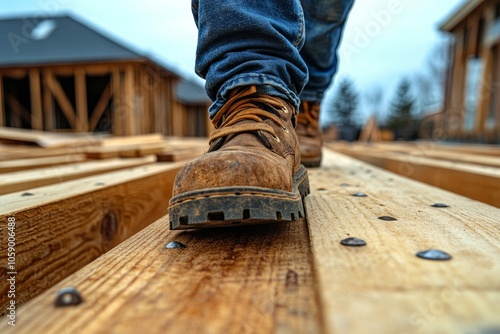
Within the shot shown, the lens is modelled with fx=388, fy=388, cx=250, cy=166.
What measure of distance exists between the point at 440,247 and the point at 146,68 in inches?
392

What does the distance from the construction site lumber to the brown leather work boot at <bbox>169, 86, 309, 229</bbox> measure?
5cm

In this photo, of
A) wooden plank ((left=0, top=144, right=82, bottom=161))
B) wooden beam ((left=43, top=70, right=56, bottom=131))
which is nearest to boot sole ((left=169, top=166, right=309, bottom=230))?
wooden plank ((left=0, top=144, right=82, bottom=161))

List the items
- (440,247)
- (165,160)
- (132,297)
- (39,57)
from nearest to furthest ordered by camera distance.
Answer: (132,297)
(440,247)
(165,160)
(39,57)

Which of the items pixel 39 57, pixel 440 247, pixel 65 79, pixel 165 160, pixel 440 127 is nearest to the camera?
pixel 440 247

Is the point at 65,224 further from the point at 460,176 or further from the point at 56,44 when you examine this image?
the point at 56,44

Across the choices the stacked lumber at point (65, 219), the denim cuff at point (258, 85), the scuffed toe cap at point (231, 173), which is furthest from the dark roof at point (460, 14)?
the scuffed toe cap at point (231, 173)

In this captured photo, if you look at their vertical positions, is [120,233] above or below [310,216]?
below

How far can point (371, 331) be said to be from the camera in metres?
0.35

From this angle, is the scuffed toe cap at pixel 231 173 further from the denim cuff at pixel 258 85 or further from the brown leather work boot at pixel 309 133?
the brown leather work boot at pixel 309 133

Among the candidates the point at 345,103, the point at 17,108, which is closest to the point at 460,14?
the point at 17,108

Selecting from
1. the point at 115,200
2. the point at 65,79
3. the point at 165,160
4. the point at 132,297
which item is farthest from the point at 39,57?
the point at 132,297

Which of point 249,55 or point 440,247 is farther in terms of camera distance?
point 249,55

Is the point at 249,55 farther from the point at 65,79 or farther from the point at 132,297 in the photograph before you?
the point at 65,79

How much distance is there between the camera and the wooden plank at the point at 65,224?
2.42ft
